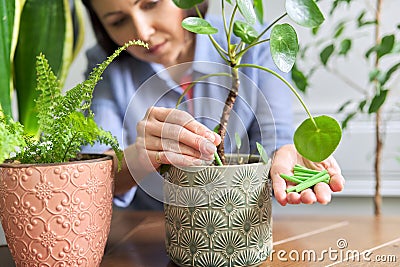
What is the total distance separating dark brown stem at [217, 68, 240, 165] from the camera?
566mm

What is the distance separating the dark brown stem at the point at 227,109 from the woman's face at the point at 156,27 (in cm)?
40

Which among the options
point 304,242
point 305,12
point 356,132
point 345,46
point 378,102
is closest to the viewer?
point 305,12

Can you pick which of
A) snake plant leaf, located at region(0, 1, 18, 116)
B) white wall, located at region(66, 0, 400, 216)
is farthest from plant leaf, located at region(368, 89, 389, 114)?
snake plant leaf, located at region(0, 1, 18, 116)

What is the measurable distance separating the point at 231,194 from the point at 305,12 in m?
0.21

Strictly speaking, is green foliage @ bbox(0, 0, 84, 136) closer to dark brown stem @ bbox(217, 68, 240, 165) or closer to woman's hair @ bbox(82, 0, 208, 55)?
woman's hair @ bbox(82, 0, 208, 55)

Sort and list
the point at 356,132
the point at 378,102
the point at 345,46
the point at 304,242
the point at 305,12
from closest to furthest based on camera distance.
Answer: the point at 305,12 < the point at 304,242 < the point at 378,102 < the point at 345,46 < the point at 356,132

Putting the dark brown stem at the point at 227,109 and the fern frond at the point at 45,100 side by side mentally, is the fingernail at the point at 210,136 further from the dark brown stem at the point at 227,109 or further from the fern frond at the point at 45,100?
the fern frond at the point at 45,100

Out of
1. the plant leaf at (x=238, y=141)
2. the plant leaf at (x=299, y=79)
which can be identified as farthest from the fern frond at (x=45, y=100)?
the plant leaf at (x=299, y=79)

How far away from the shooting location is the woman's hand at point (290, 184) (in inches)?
20.9

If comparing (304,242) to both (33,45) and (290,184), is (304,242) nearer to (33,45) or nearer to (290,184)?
(290,184)

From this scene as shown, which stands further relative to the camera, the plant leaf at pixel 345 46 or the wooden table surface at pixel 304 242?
the plant leaf at pixel 345 46

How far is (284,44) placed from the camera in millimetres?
506

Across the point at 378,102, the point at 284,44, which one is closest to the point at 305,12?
the point at 284,44

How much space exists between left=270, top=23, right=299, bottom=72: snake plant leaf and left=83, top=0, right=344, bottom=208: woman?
82mm
